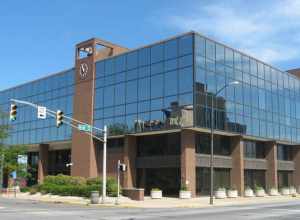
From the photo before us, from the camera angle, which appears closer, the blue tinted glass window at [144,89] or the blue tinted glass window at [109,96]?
the blue tinted glass window at [144,89]

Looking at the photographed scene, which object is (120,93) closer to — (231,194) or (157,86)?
(157,86)

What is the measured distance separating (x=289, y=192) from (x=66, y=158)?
106 ft

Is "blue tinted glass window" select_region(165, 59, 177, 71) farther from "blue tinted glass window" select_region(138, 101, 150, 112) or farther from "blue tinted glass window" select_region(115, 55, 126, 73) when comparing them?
"blue tinted glass window" select_region(115, 55, 126, 73)

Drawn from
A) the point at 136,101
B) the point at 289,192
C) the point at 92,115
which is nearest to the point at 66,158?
the point at 92,115

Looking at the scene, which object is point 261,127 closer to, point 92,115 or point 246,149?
point 246,149

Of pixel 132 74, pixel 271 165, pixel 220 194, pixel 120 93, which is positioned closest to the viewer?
pixel 220 194

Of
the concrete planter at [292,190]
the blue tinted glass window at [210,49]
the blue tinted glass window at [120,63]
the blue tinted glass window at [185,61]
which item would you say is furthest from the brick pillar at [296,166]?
the blue tinted glass window at [120,63]

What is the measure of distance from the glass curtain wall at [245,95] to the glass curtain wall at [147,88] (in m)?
1.47

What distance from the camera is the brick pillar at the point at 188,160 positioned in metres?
47.8

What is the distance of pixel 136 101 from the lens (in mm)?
53312

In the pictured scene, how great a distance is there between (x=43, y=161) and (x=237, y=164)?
31.0m

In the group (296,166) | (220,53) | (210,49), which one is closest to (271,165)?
(296,166)

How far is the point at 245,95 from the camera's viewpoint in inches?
2184

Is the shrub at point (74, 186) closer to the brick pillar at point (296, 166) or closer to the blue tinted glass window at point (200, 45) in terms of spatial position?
the blue tinted glass window at point (200, 45)
